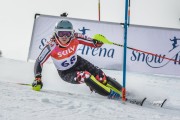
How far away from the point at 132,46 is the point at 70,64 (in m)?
2.84

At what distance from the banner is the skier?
2.51m

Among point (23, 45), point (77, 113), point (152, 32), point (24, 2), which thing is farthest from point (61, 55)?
point (24, 2)

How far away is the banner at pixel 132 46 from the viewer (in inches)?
339

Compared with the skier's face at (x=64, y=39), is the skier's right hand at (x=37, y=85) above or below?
below

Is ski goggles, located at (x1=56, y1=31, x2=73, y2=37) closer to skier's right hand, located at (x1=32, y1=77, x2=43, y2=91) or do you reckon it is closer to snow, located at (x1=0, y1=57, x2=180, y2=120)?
skier's right hand, located at (x1=32, y1=77, x2=43, y2=91)

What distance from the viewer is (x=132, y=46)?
8.80m

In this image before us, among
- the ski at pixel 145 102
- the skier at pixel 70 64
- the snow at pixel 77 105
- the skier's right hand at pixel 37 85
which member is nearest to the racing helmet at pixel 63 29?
the skier at pixel 70 64

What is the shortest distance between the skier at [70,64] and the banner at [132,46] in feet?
8.25

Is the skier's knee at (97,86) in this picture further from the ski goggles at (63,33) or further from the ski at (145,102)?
the ski goggles at (63,33)

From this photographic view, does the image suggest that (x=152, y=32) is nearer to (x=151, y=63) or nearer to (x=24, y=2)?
(x=151, y=63)

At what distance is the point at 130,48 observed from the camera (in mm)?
8789

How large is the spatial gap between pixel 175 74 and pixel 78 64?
9.83 ft

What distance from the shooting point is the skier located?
230 inches

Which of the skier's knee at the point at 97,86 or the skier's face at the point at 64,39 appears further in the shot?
A: the skier's face at the point at 64,39
